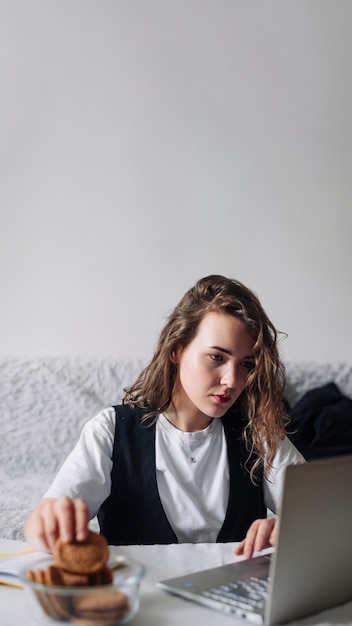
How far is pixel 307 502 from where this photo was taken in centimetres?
76

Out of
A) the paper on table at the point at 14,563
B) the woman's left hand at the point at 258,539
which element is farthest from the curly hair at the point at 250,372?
the paper on table at the point at 14,563

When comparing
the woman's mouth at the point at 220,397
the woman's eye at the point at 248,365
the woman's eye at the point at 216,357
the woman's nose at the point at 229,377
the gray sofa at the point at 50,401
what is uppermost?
the woman's eye at the point at 216,357

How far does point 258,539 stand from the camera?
1040mm

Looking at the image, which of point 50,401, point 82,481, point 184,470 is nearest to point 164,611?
point 82,481

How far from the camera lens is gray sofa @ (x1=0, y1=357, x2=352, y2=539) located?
7.62 ft

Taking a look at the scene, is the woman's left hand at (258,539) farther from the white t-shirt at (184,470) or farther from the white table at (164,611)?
the white t-shirt at (184,470)

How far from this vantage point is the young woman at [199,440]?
1.37 meters

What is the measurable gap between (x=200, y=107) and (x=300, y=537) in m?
1.98

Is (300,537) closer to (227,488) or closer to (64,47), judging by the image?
(227,488)

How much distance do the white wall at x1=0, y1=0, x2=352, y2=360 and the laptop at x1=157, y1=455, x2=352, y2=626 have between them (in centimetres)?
170

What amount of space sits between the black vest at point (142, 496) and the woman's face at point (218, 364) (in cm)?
11

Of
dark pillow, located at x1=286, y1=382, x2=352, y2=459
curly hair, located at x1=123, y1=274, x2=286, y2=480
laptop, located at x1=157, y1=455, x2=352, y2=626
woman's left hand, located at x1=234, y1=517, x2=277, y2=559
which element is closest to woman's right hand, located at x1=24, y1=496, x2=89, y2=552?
laptop, located at x1=157, y1=455, x2=352, y2=626

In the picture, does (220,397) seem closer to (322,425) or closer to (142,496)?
(142,496)

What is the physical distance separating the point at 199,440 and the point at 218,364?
0.52ft
